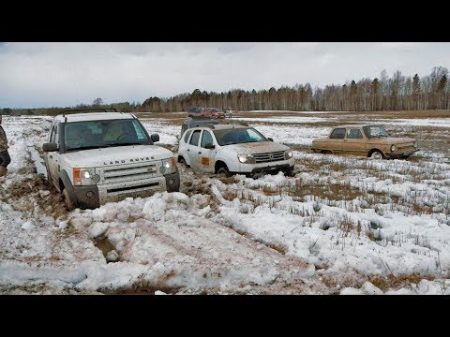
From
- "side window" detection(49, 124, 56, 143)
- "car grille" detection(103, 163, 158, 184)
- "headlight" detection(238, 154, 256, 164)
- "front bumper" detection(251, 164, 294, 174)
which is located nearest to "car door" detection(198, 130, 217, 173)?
"headlight" detection(238, 154, 256, 164)

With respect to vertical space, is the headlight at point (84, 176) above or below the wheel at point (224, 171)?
above

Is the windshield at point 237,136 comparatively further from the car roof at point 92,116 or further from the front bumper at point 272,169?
the car roof at point 92,116

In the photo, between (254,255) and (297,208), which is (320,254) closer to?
(254,255)

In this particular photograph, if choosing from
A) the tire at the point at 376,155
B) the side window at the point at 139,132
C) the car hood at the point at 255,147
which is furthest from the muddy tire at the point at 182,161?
the tire at the point at 376,155

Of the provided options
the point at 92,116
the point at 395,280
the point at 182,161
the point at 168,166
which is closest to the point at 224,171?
the point at 182,161

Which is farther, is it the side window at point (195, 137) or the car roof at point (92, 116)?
the side window at point (195, 137)

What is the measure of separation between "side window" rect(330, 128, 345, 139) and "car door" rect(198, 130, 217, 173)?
22.2 ft

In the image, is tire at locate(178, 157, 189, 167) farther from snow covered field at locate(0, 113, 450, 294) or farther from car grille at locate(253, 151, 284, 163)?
snow covered field at locate(0, 113, 450, 294)

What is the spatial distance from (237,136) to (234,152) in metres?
1.25

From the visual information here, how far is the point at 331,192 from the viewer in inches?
354

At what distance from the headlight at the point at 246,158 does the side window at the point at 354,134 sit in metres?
6.91

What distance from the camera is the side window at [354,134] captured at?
15565 mm
